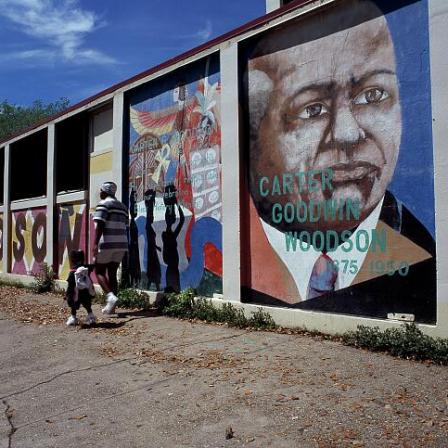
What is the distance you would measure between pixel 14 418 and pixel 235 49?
532 cm

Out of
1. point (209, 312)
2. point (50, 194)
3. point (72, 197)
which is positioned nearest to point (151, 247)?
point (209, 312)

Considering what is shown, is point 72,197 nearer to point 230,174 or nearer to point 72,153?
point 72,153

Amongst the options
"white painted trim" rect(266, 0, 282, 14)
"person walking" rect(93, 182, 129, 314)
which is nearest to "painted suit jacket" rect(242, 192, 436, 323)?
"person walking" rect(93, 182, 129, 314)

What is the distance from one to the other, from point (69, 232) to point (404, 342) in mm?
8357

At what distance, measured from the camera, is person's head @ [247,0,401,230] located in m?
5.80

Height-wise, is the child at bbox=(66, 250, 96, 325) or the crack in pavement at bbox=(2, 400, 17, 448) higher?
the child at bbox=(66, 250, 96, 325)

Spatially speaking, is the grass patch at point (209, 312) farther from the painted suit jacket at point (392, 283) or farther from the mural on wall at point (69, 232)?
the mural on wall at point (69, 232)

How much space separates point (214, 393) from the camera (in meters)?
4.47

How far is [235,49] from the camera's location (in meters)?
7.39

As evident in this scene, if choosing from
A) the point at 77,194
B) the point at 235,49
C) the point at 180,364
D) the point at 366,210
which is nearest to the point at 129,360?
the point at 180,364

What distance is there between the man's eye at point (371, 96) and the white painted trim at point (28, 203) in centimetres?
879

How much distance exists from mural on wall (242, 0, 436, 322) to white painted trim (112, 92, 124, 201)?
3328mm

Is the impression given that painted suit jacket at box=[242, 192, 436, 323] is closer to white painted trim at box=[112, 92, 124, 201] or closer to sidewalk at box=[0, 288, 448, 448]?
sidewalk at box=[0, 288, 448, 448]

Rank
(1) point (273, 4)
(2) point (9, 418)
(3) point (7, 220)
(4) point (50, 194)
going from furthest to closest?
(3) point (7, 220), (4) point (50, 194), (1) point (273, 4), (2) point (9, 418)
